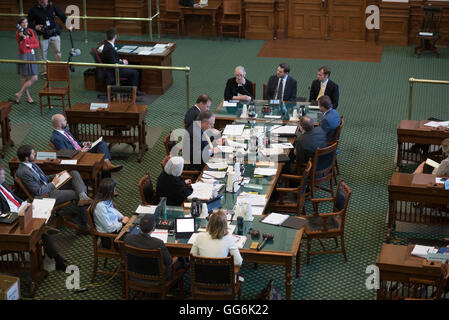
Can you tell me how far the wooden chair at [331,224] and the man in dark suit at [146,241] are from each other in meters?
1.90

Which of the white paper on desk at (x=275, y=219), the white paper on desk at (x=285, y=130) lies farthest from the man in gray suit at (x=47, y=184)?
the white paper on desk at (x=285, y=130)

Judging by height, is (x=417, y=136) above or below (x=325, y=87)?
below

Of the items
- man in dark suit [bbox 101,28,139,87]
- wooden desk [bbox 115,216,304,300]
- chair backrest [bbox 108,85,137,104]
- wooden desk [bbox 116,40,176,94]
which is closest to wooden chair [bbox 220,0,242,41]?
wooden desk [bbox 116,40,176,94]

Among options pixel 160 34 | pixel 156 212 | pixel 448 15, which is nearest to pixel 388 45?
pixel 448 15

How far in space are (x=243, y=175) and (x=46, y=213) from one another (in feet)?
7.97

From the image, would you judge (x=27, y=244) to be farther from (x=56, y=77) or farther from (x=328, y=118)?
(x=56, y=77)

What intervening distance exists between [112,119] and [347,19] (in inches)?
341

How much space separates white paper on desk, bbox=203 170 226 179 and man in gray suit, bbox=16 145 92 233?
59.2 inches

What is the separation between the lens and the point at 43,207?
8.64m

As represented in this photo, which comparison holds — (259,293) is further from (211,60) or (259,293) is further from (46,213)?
(211,60)

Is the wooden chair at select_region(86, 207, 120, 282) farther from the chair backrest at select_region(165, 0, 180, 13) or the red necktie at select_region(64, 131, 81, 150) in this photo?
the chair backrest at select_region(165, 0, 180, 13)

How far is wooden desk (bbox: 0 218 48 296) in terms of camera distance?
768 cm

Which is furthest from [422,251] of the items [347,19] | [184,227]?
[347,19]

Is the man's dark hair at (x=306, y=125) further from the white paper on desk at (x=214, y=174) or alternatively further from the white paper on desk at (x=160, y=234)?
the white paper on desk at (x=160, y=234)
